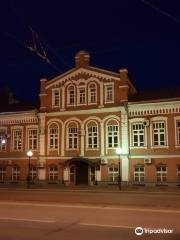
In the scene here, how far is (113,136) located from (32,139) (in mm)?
9168

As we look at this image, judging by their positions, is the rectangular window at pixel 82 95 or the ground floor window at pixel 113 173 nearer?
the ground floor window at pixel 113 173

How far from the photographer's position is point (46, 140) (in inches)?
1545

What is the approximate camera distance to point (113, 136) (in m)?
36.8

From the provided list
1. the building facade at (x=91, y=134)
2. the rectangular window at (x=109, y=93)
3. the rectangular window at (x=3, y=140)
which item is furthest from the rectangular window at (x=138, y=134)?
the rectangular window at (x=3, y=140)

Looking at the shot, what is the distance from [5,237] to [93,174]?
2755 cm

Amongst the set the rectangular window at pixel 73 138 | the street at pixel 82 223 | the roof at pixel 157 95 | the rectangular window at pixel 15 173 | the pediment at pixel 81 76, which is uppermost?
the pediment at pixel 81 76

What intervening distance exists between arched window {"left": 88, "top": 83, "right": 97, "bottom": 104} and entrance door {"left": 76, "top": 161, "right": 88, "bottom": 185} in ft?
20.5

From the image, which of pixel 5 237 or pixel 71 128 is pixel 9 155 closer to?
pixel 71 128

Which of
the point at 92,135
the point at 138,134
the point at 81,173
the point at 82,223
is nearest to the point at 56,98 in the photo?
the point at 92,135

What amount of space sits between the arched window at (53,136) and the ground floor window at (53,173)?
2038 millimetres

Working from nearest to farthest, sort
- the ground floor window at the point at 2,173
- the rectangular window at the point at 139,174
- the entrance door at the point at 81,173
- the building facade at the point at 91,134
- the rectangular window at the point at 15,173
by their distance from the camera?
the building facade at the point at 91,134
the rectangular window at the point at 139,174
the entrance door at the point at 81,173
the rectangular window at the point at 15,173
the ground floor window at the point at 2,173

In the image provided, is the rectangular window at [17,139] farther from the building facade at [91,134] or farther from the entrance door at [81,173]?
the entrance door at [81,173]

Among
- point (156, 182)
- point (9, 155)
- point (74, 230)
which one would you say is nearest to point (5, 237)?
point (74, 230)

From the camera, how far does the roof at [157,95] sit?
35.4 m
